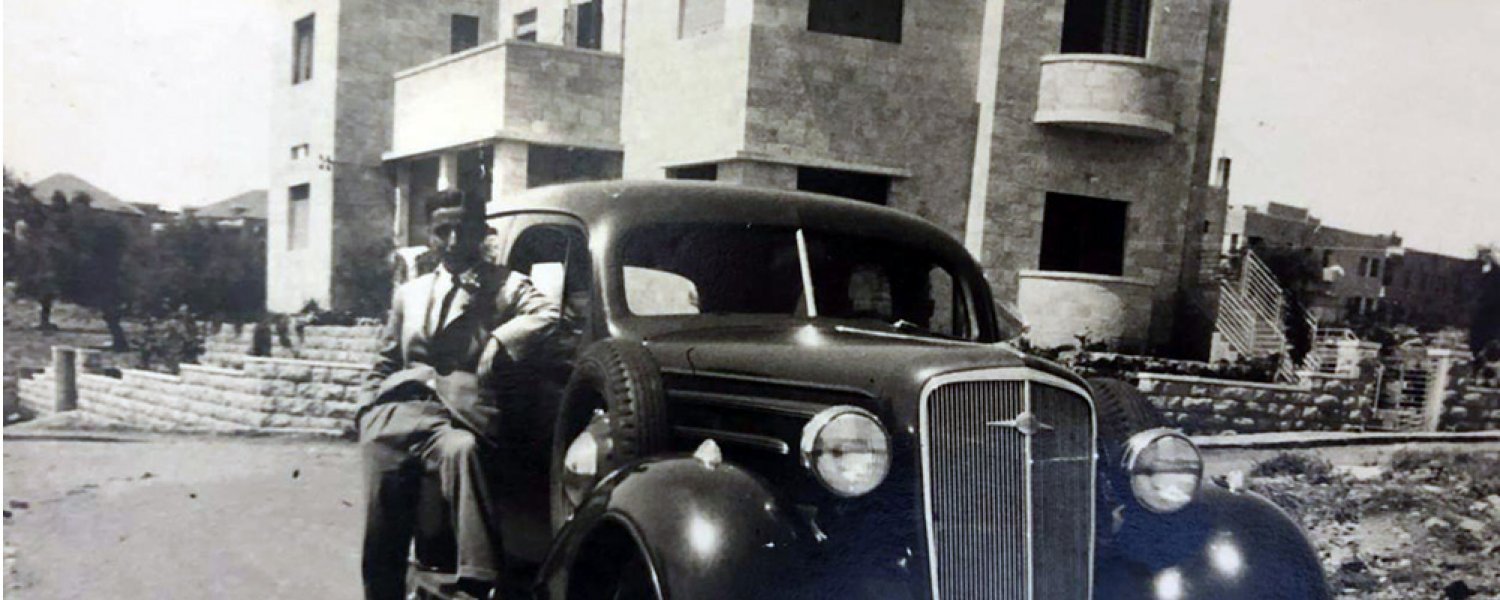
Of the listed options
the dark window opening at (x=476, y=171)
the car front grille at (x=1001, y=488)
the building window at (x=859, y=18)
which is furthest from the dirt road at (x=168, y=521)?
the building window at (x=859, y=18)

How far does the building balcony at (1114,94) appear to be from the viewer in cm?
273

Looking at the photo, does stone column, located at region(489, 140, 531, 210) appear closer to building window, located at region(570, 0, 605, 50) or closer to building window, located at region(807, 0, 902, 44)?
building window, located at region(570, 0, 605, 50)

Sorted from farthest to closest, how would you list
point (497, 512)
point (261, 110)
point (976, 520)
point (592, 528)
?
point (261, 110) → point (497, 512) → point (592, 528) → point (976, 520)

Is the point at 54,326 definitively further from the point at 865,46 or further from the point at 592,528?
the point at 865,46

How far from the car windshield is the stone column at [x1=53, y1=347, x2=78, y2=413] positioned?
4.59ft

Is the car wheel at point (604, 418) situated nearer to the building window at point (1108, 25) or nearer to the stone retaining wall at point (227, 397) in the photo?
the stone retaining wall at point (227, 397)

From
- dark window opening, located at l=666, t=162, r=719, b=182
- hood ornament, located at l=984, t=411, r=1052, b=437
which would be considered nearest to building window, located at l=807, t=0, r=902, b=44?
dark window opening, located at l=666, t=162, r=719, b=182

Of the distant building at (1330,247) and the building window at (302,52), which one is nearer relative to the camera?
the building window at (302,52)

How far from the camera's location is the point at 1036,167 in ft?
9.27

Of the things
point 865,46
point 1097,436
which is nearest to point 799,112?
point 865,46

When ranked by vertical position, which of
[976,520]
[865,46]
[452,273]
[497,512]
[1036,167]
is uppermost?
[865,46]

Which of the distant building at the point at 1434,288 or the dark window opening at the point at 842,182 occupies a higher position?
the dark window opening at the point at 842,182

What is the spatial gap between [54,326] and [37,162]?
1.38 feet

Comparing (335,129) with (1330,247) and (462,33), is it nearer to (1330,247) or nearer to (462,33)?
(462,33)
